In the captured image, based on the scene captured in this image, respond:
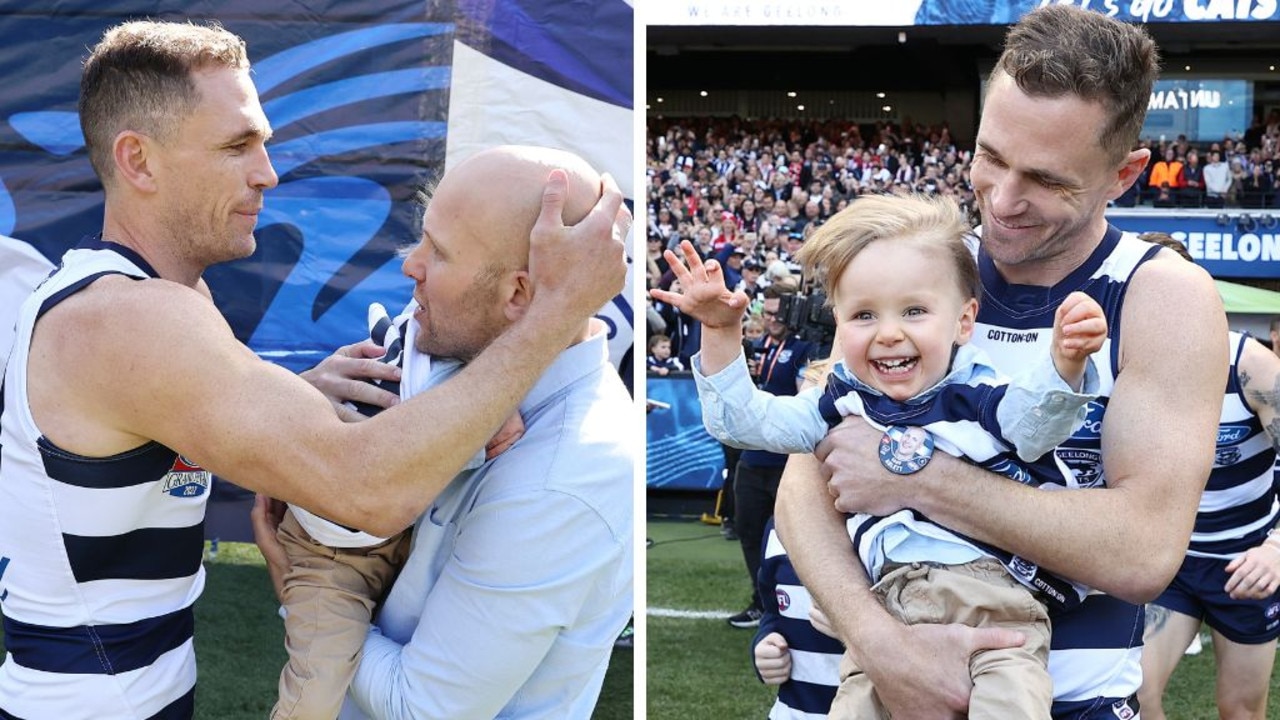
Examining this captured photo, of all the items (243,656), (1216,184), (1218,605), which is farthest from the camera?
(1216,184)

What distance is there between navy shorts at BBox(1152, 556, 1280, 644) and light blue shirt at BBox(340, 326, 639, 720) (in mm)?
3063

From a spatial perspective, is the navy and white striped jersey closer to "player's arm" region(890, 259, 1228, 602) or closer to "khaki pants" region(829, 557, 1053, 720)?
"khaki pants" region(829, 557, 1053, 720)

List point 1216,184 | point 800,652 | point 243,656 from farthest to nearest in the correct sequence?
1. point 1216,184
2. point 243,656
3. point 800,652

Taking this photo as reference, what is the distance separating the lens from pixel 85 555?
225cm

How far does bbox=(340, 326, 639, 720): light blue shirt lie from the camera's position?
6.95 ft

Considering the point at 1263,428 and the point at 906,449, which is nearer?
the point at 906,449

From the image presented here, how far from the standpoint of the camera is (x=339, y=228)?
678cm

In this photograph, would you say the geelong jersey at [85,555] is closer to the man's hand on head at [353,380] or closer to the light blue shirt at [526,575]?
the man's hand on head at [353,380]

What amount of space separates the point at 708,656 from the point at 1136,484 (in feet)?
17.7

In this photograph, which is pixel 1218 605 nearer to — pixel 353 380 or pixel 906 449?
pixel 906 449

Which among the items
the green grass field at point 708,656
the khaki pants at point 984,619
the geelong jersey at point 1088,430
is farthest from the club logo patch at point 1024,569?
the green grass field at point 708,656

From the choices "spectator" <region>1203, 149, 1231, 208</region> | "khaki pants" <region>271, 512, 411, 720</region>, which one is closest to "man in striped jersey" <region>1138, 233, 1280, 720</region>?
"khaki pants" <region>271, 512, 411, 720</region>

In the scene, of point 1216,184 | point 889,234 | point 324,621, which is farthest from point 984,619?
point 1216,184

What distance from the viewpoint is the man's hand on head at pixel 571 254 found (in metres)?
2.10
